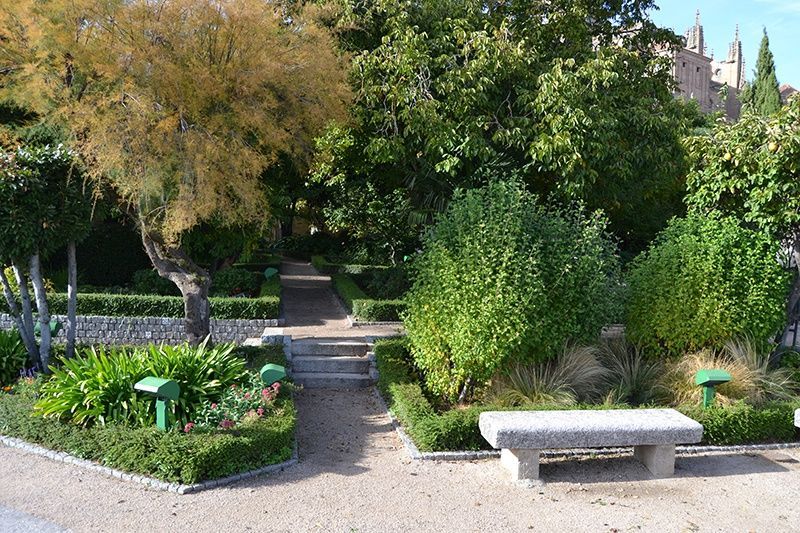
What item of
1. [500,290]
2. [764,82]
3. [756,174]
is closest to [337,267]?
[756,174]

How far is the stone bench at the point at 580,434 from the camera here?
6.06 metres

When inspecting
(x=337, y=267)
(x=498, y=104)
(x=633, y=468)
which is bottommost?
(x=633, y=468)

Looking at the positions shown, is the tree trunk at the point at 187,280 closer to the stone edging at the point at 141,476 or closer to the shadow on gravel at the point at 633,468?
the stone edging at the point at 141,476

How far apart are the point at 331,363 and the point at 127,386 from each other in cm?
363

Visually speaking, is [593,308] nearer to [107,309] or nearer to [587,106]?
[587,106]

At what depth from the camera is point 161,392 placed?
20.1ft

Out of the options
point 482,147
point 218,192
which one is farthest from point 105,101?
point 482,147

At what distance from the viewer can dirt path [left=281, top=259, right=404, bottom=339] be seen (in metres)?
12.0

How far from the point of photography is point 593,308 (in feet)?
26.3

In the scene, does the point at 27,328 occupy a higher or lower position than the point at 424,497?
higher

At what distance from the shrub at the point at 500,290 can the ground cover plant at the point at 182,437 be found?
1948 millimetres

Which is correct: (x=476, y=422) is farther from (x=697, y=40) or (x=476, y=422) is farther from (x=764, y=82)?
(x=697, y=40)

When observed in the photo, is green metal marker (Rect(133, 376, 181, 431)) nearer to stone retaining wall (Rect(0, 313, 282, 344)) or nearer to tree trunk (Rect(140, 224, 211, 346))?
tree trunk (Rect(140, 224, 211, 346))

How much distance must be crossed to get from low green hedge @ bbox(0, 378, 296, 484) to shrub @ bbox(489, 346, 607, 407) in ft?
8.25
